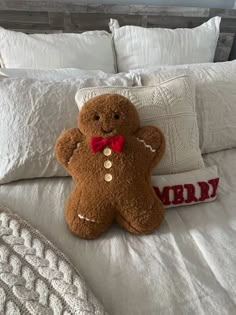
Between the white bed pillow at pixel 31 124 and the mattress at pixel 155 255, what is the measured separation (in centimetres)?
6

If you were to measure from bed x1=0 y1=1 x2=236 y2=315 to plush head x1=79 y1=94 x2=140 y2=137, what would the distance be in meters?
0.27

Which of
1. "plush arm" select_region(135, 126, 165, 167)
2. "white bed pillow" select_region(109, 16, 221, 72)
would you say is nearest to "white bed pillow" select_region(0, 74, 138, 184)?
"plush arm" select_region(135, 126, 165, 167)

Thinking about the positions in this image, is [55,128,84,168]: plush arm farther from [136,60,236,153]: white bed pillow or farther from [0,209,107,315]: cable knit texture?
[136,60,236,153]: white bed pillow

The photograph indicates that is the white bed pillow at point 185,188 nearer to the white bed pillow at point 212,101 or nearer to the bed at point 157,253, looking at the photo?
the bed at point 157,253

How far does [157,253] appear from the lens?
0.80m

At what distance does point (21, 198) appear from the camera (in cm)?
94

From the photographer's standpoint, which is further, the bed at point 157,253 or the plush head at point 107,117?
the plush head at point 107,117

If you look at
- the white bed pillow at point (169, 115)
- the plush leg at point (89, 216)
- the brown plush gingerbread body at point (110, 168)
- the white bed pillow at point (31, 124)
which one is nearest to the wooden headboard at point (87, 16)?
the white bed pillow at point (31, 124)

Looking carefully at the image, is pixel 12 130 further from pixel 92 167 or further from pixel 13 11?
pixel 13 11

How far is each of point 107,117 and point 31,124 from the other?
291 millimetres

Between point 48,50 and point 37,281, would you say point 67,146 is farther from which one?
point 48,50

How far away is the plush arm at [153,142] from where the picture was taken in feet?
2.85

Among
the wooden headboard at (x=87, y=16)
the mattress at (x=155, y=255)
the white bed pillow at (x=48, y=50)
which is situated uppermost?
the wooden headboard at (x=87, y=16)

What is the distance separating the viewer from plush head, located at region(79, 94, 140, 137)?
846 millimetres
